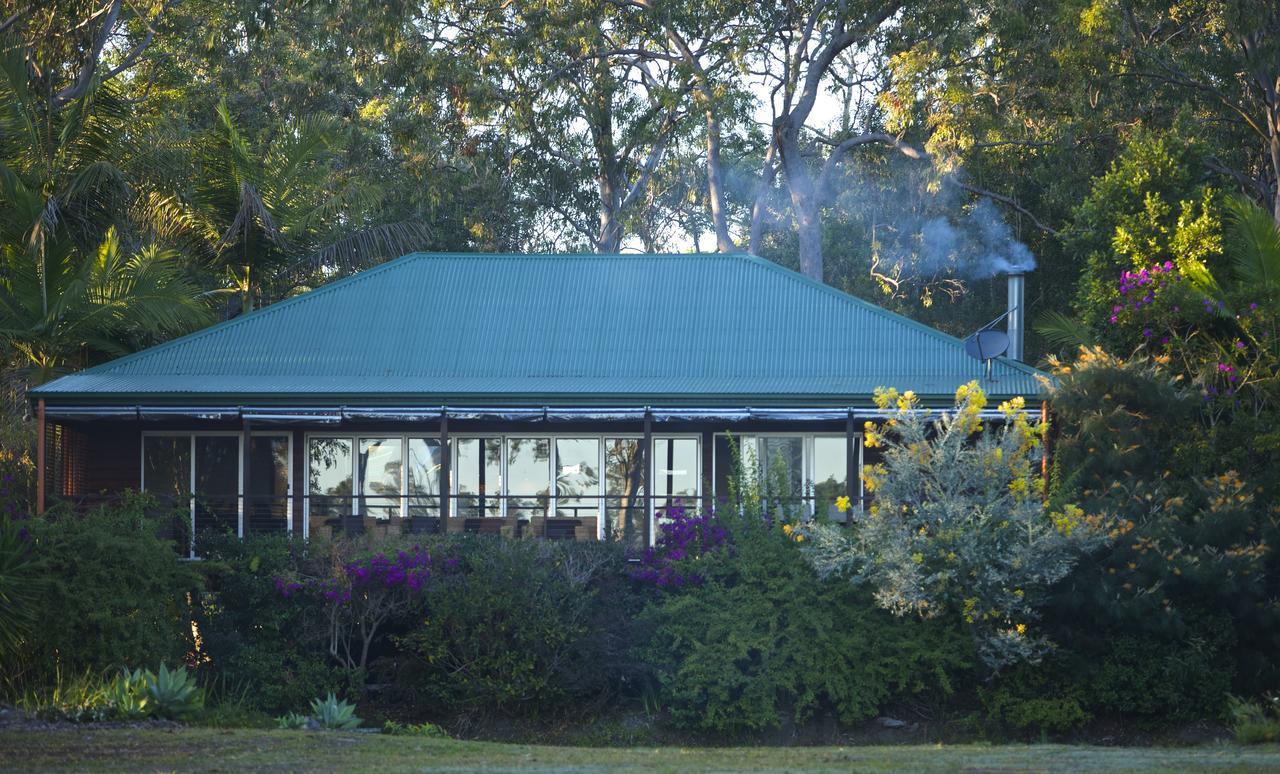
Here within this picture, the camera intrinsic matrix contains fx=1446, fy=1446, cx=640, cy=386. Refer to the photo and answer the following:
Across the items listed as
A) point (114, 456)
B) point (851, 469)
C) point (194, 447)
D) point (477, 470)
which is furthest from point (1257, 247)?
point (114, 456)

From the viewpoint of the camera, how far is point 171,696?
14133 millimetres

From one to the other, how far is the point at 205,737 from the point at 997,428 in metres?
12.4

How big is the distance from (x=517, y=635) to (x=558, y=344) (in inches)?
261

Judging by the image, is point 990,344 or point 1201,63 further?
point 1201,63

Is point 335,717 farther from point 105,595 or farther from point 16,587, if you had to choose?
point 16,587

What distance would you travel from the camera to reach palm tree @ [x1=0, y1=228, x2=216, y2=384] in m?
20.7

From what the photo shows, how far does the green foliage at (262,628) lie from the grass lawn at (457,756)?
3281mm

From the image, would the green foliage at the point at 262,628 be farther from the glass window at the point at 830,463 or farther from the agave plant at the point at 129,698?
the glass window at the point at 830,463

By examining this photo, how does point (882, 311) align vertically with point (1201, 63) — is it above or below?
below

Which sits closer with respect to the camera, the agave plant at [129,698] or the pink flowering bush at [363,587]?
the agave plant at [129,698]

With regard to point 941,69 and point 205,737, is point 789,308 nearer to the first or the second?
point 941,69

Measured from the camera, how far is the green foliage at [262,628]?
16641 millimetres

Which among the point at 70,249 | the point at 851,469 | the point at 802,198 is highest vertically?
the point at 802,198

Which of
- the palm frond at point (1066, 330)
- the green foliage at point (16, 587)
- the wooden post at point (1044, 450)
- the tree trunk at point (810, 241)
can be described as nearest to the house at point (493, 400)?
the wooden post at point (1044, 450)
